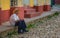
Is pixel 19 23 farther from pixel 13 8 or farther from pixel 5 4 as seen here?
pixel 13 8

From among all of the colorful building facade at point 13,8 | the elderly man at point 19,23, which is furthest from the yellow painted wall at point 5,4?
the elderly man at point 19,23

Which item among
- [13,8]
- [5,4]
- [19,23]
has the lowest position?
[19,23]

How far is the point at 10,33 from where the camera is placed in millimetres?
11227

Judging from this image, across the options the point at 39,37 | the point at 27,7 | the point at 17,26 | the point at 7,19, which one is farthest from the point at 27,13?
the point at 39,37

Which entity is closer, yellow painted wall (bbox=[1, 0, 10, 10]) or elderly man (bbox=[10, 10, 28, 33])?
elderly man (bbox=[10, 10, 28, 33])

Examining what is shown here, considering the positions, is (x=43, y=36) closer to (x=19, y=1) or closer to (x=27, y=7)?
(x=19, y=1)

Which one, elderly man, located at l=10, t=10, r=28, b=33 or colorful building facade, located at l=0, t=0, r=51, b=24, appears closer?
elderly man, located at l=10, t=10, r=28, b=33

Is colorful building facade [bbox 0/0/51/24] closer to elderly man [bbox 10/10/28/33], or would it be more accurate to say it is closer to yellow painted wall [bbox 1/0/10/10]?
yellow painted wall [bbox 1/0/10/10]

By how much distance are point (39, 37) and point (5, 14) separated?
182 inches

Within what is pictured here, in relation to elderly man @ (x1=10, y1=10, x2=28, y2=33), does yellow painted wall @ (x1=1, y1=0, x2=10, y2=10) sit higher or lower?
higher

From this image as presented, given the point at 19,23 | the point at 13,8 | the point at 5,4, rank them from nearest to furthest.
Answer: the point at 19,23 → the point at 5,4 → the point at 13,8

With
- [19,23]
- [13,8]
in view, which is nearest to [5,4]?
[13,8]

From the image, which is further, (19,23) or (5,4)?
(5,4)

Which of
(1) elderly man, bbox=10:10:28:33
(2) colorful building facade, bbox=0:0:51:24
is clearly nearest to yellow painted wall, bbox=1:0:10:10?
(2) colorful building facade, bbox=0:0:51:24
